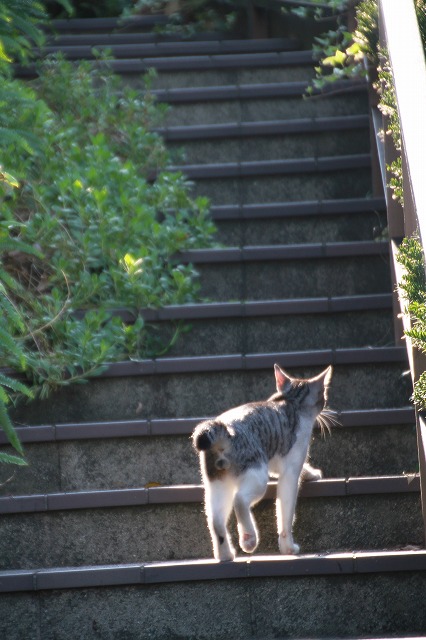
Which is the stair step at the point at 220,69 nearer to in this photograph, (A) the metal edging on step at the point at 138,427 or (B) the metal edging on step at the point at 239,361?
(B) the metal edging on step at the point at 239,361

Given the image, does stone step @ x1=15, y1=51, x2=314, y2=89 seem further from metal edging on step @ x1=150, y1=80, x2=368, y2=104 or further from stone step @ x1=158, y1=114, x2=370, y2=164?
stone step @ x1=158, y1=114, x2=370, y2=164

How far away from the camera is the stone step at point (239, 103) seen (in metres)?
8.24

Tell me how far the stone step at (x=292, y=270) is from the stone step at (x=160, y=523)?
2090mm

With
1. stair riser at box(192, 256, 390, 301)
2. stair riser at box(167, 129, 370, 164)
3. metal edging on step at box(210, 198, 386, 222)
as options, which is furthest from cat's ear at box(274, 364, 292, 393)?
stair riser at box(167, 129, 370, 164)

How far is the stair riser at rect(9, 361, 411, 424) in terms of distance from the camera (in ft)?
18.6

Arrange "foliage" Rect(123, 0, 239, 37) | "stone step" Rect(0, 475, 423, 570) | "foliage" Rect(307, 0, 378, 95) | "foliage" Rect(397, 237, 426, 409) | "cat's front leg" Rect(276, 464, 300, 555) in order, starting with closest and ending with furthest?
"foliage" Rect(397, 237, 426, 409), "cat's front leg" Rect(276, 464, 300, 555), "stone step" Rect(0, 475, 423, 570), "foliage" Rect(307, 0, 378, 95), "foliage" Rect(123, 0, 239, 37)

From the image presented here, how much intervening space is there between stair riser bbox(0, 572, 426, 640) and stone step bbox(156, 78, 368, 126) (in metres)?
4.61

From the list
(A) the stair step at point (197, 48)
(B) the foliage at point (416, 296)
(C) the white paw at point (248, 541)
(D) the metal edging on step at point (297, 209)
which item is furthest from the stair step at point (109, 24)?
(B) the foliage at point (416, 296)

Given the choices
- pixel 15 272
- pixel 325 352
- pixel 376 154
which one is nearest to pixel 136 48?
pixel 376 154

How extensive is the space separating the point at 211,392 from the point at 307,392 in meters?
0.77

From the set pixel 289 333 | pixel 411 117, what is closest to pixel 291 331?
pixel 289 333

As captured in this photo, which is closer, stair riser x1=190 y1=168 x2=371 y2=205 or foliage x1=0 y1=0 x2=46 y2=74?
foliage x1=0 y1=0 x2=46 y2=74

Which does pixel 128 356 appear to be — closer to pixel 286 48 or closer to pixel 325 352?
pixel 325 352

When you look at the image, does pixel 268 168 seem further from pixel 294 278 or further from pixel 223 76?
pixel 223 76
